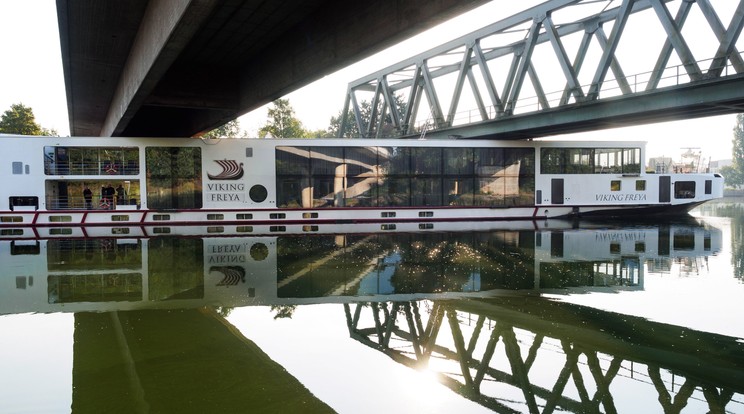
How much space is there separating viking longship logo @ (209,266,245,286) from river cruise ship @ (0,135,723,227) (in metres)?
13.9

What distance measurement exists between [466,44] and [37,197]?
25932 millimetres

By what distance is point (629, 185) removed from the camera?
2912 centimetres

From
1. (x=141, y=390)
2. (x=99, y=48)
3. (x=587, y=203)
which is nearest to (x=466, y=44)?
(x=587, y=203)

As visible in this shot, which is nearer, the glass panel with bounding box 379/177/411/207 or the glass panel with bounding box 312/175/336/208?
the glass panel with bounding box 312/175/336/208

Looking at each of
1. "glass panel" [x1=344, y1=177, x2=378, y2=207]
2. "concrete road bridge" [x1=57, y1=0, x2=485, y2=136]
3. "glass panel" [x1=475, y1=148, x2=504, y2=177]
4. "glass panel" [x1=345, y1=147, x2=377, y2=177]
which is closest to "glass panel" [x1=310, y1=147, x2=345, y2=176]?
"glass panel" [x1=345, y1=147, x2=377, y2=177]

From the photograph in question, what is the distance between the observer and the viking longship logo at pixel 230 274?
33.4 ft

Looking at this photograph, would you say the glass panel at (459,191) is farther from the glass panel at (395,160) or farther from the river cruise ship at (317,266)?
the river cruise ship at (317,266)

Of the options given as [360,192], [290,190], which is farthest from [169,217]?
[360,192]

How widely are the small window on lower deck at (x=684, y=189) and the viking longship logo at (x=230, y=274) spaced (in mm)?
27752

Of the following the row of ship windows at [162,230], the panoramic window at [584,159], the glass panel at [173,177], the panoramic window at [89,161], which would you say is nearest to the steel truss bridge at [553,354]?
the row of ship windows at [162,230]

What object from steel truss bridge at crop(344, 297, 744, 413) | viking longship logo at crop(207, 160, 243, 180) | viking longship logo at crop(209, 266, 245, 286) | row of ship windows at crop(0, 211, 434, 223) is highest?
viking longship logo at crop(207, 160, 243, 180)

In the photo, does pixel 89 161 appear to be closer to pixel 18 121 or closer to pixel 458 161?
pixel 458 161

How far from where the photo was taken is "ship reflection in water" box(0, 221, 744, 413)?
486cm

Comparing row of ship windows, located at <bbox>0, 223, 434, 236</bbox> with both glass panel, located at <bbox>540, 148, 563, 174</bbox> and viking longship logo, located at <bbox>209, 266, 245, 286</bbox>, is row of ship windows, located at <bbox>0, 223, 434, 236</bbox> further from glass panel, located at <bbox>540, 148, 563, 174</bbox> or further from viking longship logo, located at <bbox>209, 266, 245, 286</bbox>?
viking longship logo, located at <bbox>209, 266, 245, 286</bbox>
